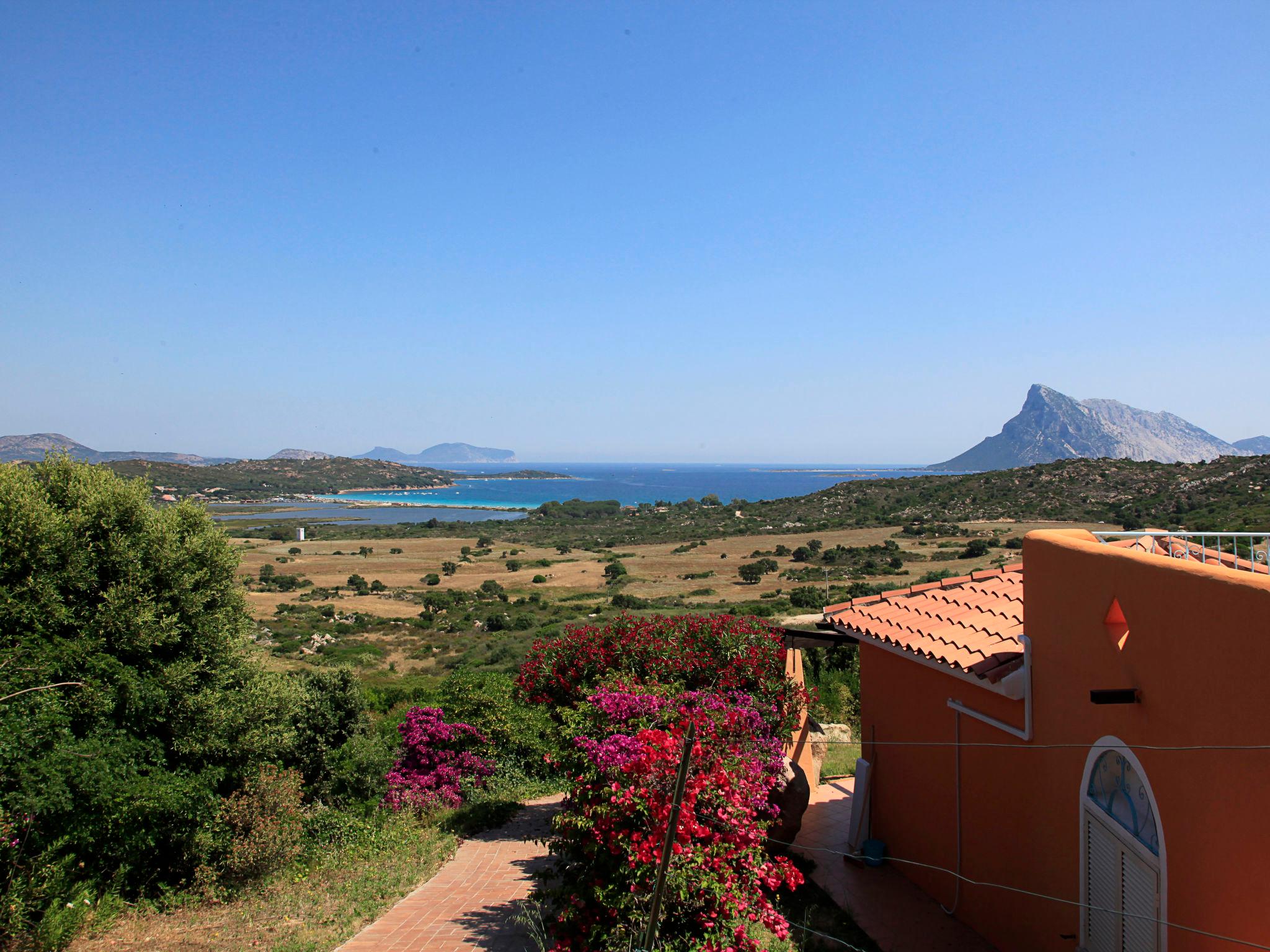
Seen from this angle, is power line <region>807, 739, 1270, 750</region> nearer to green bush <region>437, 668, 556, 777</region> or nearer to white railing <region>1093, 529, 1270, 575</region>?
white railing <region>1093, 529, 1270, 575</region>

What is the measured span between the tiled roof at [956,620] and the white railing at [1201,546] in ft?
4.70

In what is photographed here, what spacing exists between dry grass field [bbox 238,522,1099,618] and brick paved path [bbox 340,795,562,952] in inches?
1090

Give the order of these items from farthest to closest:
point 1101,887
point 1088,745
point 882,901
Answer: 1. point 882,901
2. point 1088,745
3. point 1101,887

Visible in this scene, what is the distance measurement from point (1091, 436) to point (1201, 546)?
173075 mm

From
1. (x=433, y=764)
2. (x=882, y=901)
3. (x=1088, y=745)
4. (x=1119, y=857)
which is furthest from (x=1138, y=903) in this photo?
(x=433, y=764)

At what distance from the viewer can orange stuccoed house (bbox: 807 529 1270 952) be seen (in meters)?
3.83

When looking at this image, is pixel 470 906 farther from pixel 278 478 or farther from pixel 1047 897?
pixel 278 478

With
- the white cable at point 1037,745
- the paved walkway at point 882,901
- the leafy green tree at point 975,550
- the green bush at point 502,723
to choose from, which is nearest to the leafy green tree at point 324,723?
the green bush at point 502,723

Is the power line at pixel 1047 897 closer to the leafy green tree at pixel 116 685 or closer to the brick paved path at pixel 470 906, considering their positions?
the brick paved path at pixel 470 906

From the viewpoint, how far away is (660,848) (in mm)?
4621

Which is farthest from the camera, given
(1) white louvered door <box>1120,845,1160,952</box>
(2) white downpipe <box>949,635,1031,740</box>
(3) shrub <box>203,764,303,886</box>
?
(3) shrub <box>203,764,303,886</box>

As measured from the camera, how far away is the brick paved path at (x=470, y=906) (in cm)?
646

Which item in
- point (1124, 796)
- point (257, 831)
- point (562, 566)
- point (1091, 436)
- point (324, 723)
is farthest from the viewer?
point (1091, 436)

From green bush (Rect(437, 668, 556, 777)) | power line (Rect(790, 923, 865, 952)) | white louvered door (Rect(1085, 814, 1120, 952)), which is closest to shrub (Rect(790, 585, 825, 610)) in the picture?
green bush (Rect(437, 668, 556, 777))
